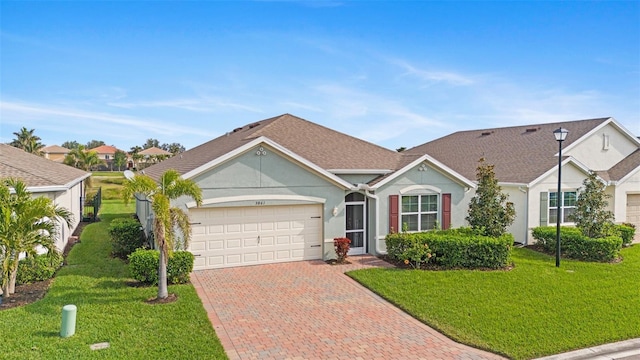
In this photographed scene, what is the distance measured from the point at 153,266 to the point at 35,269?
3451 mm

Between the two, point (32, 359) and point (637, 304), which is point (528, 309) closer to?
point (637, 304)

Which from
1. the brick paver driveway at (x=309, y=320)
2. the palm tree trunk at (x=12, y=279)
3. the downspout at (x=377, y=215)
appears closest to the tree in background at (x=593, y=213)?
the downspout at (x=377, y=215)

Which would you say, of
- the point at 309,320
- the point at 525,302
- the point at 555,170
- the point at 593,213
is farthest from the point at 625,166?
the point at 309,320

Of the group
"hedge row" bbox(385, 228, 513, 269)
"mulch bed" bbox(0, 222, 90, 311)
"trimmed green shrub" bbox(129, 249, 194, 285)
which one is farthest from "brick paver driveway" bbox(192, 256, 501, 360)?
"mulch bed" bbox(0, 222, 90, 311)

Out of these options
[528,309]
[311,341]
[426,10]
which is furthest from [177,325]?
[426,10]

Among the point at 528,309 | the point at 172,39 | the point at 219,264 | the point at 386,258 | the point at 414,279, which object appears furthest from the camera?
the point at 172,39

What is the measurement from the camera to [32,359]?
7.15 metres

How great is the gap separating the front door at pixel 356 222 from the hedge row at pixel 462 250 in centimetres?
232

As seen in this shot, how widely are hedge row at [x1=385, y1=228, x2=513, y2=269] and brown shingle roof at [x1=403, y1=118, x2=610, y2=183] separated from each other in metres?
4.10

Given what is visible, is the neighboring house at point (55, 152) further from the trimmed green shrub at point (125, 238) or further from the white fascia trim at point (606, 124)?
the white fascia trim at point (606, 124)

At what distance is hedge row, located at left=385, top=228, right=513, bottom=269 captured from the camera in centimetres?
1405

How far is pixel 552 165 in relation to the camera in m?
19.0

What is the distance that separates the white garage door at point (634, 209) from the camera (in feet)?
68.5

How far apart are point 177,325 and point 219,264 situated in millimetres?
5136
